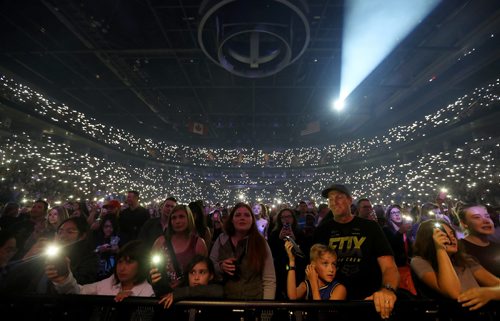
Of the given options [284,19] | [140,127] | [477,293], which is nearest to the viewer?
[477,293]

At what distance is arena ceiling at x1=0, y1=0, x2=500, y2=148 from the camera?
689 cm

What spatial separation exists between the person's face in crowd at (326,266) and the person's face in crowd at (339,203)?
23.6 inches

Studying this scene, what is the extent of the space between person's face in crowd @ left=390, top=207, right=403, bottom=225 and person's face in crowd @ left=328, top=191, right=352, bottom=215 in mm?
3132

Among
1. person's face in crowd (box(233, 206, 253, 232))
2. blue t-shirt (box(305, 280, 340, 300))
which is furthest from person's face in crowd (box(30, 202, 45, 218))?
blue t-shirt (box(305, 280, 340, 300))

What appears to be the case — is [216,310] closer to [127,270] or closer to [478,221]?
[127,270]

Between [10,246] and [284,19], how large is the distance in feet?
22.3

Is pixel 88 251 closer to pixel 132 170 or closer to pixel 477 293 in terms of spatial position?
pixel 477 293

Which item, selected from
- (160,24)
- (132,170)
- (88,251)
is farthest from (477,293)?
(132,170)

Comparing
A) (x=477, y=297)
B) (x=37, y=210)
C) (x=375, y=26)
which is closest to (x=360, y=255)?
(x=477, y=297)

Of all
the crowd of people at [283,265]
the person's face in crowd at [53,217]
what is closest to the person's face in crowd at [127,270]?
the crowd of people at [283,265]

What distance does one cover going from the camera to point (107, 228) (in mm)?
5387

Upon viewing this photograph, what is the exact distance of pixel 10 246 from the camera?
305cm

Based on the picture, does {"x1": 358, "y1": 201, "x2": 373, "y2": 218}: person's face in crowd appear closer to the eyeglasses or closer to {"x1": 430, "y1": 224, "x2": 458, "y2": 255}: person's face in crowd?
{"x1": 430, "y1": 224, "x2": 458, "y2": 255}: person's face in crowd

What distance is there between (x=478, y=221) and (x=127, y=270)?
4.31m
